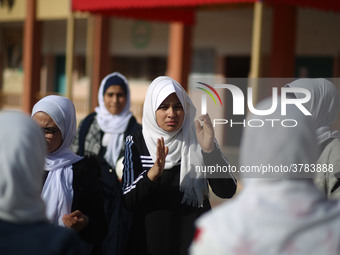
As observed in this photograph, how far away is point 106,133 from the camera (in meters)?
4.74

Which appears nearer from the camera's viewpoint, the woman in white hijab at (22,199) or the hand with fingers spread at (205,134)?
the woman in white hijab at (22,199)

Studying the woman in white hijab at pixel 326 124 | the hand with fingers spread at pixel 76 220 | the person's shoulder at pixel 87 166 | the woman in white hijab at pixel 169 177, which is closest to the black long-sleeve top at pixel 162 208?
the woman in white hijab at pixel 169 177

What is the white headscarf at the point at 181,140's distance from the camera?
2.84m

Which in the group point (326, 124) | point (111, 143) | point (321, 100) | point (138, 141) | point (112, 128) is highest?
point (321, 100)

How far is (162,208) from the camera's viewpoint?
9.43 ft

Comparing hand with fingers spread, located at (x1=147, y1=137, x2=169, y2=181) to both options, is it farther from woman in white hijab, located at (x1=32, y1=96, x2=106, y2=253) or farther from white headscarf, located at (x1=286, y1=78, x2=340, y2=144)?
white headscarf, located at (x1=286, y1=78, x2=340, y2=144)

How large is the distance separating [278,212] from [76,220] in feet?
4.18

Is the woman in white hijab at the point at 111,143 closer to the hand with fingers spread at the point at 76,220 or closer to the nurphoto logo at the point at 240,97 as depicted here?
the hand with fingers spread at the point at 76,220

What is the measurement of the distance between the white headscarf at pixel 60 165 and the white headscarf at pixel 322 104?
1.11 metres

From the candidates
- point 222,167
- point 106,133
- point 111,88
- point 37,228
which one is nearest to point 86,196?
point 222,167

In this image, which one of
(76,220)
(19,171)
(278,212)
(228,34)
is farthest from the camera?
(228,34)

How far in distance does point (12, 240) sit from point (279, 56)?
8.38 metres

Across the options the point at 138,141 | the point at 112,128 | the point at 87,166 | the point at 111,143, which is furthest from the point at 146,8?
the point at 87,166

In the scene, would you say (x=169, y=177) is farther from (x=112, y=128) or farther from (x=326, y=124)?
(x=112, y=128)
